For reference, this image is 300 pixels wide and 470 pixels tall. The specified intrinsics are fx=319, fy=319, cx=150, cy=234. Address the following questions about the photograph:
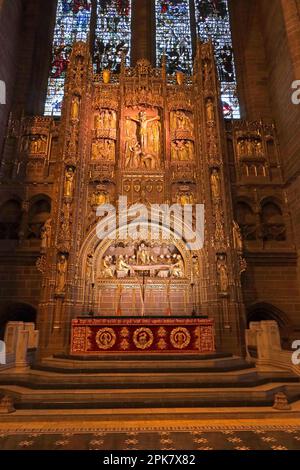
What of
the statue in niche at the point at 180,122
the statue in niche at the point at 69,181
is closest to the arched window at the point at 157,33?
the statue in niche at the point at 180,122

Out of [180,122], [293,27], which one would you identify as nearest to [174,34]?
[293,27]

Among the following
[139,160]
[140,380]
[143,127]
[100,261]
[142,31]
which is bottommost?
[140,380]

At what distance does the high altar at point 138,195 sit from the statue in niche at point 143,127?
1.9 inches

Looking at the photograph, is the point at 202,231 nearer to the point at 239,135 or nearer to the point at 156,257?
the point at 156,257

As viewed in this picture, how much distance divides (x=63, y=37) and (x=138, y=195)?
1209 cm

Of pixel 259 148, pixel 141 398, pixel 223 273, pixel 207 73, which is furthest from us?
pixel 259 148

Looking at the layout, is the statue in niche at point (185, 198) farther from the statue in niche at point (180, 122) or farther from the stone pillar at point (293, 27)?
the stone pillar at point (293, 27)

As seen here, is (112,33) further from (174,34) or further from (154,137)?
(154,137)

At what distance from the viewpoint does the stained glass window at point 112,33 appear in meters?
17.9

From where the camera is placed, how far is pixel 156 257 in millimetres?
12500

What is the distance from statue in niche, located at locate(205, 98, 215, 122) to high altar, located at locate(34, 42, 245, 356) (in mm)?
43

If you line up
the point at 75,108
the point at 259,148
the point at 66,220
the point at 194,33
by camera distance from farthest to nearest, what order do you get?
the point at 194,33 → the point at 259,148 → the point at 75,108 → the point at 66,220

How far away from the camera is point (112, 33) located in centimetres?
1862

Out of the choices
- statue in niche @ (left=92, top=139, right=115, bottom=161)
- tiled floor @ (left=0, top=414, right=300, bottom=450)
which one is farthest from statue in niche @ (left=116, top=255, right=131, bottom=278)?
tiled floor @ (left=0, top=414, right=300, bottom=450)
